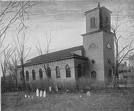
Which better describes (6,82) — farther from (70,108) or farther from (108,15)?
(108,15)

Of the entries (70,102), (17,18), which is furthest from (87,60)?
(17,18)

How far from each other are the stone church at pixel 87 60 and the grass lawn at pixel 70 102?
0.55 feet

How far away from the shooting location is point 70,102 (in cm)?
151

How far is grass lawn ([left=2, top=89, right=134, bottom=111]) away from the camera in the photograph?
4.93 ft

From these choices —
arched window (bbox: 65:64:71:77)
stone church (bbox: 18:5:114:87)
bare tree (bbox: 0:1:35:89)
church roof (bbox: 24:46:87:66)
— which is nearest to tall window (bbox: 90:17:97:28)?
stone church (bbox: 18:5:114:87)

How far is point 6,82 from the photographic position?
1.54m

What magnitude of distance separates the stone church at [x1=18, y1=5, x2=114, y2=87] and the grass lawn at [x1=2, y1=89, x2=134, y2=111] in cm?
17

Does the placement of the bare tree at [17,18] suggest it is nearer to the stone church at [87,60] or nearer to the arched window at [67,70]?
the stone church at [87,60]

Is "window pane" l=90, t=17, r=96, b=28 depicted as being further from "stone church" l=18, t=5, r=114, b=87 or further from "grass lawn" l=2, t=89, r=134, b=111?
"grass lawn" l=2, t=89, r=134, b=111

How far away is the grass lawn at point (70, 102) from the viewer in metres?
1.50

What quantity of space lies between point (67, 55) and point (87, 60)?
0.22 m

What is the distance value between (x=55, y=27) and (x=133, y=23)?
0.91m

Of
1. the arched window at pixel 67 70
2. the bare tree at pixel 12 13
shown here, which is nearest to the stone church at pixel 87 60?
the arched window at pixel 67 70

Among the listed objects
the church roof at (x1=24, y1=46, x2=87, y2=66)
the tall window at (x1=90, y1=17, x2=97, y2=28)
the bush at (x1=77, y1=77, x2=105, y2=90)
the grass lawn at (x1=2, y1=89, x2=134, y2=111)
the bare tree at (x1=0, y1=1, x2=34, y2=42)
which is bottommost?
the grass lawn at (x1=2, y1=89, x2=134, y2=111)
